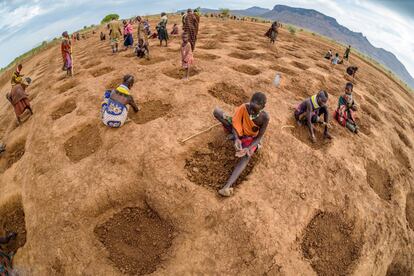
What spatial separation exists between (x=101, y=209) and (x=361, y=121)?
10729 mm

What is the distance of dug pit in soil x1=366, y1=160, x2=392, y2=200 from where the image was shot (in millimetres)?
8321

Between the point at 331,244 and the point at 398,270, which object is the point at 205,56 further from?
the point at 398,270

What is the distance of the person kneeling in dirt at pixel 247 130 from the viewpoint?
6270 millimetres

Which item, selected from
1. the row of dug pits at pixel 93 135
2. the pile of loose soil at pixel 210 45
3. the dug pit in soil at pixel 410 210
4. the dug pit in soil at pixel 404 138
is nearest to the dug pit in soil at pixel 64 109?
the row of dug pits at pixel 93 135

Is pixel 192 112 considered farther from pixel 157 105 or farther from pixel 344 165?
pixel 344 165

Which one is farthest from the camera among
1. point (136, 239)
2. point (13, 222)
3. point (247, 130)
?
point (13, 222)

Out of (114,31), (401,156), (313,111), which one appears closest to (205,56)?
(114,31)

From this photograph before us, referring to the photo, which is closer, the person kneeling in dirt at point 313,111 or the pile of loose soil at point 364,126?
the person kneeling in dirt at point 313,111

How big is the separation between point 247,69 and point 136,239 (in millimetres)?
10583

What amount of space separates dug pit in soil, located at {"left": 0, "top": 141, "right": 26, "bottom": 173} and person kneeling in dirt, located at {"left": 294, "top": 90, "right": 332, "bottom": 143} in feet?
30.8

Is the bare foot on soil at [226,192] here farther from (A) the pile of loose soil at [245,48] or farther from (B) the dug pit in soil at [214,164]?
(A) the pile of loose soil at [245,48]

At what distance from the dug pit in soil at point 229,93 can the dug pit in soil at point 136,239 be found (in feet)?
17.8

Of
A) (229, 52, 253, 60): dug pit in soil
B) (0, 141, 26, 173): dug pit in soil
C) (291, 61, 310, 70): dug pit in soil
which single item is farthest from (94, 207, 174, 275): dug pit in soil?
(291, 61, 310, 70): dug pit in soil

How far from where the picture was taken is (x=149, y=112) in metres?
9.42
